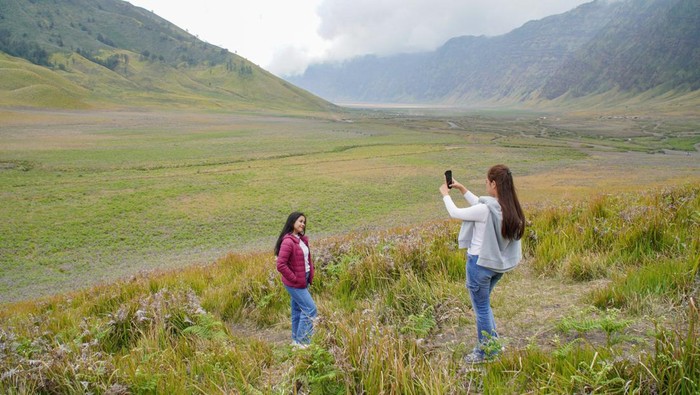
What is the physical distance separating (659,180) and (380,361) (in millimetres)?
40088

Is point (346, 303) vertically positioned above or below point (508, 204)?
below

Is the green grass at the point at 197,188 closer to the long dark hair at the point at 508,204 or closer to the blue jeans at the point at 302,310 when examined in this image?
the long dark hair at the point at 508,204

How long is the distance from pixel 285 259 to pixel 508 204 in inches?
114

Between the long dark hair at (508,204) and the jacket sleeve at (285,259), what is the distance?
2757mm

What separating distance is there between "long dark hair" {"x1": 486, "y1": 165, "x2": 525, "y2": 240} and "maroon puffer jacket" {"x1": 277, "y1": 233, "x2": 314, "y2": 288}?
256 centimetres

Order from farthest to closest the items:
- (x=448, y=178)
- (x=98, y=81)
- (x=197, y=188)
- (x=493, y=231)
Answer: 1. (x=98, y=81)
2. (x=197, y=188)
3. (x=448, y=178)
4. (x=493, y=231)

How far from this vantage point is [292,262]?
18.4 feet

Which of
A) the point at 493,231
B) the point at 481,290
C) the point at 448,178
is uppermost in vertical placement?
the point at 448,178

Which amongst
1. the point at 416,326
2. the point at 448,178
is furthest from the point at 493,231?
the point at 416,326

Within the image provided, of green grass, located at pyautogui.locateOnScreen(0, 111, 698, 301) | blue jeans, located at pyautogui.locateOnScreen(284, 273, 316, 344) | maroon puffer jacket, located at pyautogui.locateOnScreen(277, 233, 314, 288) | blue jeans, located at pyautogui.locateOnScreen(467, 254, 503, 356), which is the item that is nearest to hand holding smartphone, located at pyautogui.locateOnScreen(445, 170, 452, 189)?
blue jeans, located at pyautogui.locateOnScreen(467, 254, 503, 356)

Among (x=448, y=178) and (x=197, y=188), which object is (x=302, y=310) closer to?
(x=448, y=178)

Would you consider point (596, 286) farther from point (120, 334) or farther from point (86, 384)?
point (120, 334)

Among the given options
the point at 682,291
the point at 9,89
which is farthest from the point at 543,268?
the point at 9,89

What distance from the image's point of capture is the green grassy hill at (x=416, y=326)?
3072 mm
